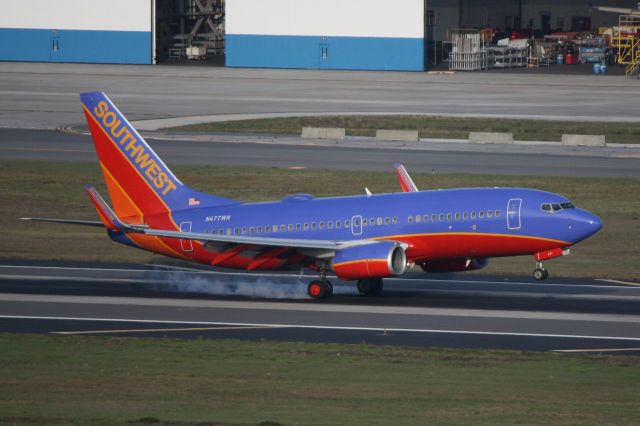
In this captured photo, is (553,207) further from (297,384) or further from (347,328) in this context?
(297,384)

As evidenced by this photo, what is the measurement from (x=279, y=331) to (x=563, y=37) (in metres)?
130

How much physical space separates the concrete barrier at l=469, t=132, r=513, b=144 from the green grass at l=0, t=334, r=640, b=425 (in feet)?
179

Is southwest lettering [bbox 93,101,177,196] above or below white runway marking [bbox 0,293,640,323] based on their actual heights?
above

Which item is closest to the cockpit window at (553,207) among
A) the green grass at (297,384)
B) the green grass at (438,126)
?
the green grass at (297,384)

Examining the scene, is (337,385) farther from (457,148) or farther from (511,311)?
(457,148)

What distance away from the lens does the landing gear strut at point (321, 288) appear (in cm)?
4300

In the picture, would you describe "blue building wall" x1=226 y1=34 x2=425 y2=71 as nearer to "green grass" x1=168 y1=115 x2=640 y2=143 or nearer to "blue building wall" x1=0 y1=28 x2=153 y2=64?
"blue building wall" x1=0 y1=28 x2=153 y2=64

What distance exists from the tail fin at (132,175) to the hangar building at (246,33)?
94.1m

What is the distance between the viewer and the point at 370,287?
44.5 m

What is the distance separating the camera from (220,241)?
42375mm

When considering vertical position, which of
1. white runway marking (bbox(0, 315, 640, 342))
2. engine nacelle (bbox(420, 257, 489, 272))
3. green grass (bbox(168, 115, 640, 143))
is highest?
green grass (bbox(168, 115, 640, 143))

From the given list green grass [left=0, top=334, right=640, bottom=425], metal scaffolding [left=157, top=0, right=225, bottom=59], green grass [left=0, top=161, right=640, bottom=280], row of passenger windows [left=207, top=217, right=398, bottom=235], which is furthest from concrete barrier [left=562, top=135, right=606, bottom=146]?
metal scaffolding [left=157, top=0, right=225, bottom=59]

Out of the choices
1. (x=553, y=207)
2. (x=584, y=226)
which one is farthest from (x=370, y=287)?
(x=584, y=226)

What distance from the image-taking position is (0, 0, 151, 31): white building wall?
14315 cm
